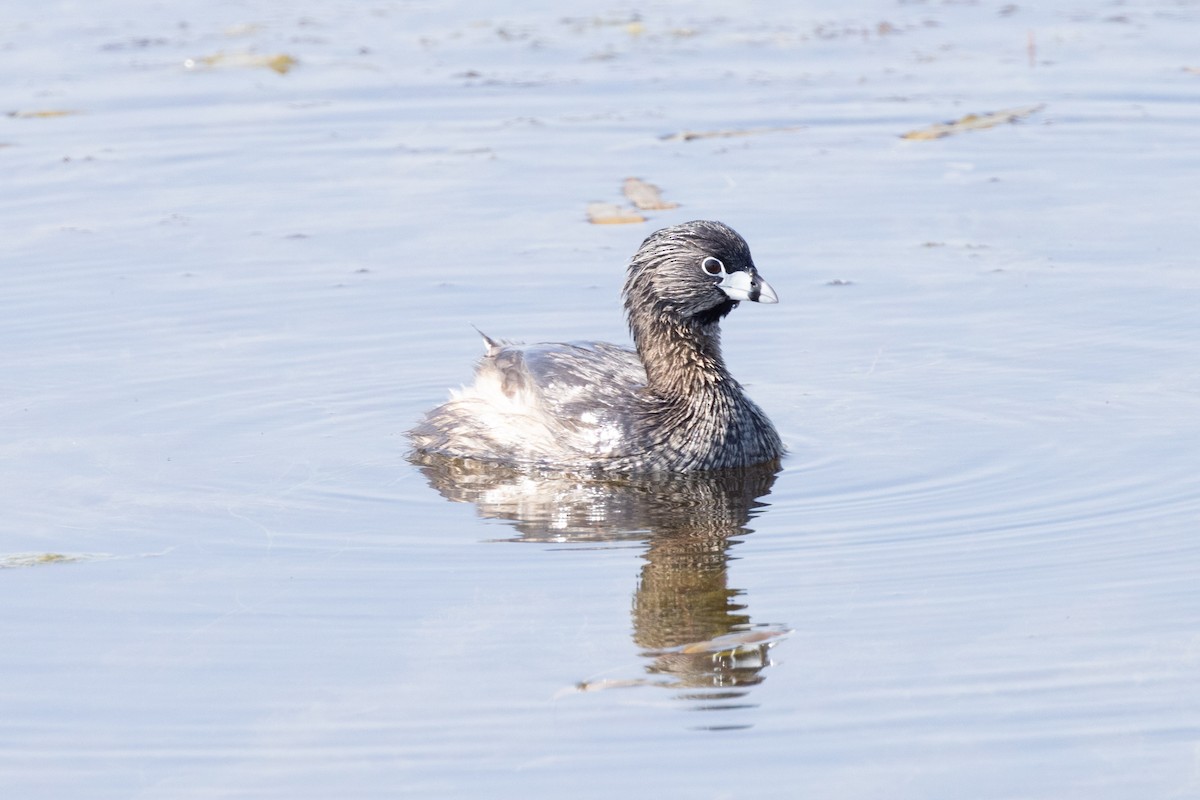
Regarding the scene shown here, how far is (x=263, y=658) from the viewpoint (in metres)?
6.46

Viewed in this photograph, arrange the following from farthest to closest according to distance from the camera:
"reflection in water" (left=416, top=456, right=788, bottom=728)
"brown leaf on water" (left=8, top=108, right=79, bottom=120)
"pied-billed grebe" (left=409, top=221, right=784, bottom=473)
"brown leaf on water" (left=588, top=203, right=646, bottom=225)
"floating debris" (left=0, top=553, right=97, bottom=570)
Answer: "brown leaf on water" (left=8, top=108, right=79, bottom=120) → "brown leaf on water" (left=588, top=203, right=646, bottom=225) → "pied-billed grebe" (left=409, top=221, right=784, bottom=473) → "floating debris" (left=0, top=553, right=97, bottom=570) → "reflection in water" (left=416, top=456, right=788, bottom=728)

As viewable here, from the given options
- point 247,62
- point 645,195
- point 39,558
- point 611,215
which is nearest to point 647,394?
point 39,558

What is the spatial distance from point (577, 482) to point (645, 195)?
4.57 m

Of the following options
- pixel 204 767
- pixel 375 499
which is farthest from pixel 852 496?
pixel 204 767

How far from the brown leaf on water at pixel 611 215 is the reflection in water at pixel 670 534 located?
12.6 feet

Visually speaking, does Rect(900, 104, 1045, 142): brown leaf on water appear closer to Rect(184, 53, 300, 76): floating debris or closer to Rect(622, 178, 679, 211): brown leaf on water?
Rect(622, 178, 679, 211): brown leaf on water

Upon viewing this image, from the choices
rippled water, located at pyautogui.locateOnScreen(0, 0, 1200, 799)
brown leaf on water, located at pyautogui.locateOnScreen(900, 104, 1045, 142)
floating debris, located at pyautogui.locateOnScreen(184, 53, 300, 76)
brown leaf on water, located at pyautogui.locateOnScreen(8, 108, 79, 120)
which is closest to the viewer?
rippled water, located at pyautogui.locateOnScreen(0, 0, 1200, 799)

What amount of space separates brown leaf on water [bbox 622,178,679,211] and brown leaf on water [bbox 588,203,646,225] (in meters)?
0.11

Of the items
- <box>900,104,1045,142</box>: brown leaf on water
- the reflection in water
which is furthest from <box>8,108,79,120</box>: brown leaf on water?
the reflection in water

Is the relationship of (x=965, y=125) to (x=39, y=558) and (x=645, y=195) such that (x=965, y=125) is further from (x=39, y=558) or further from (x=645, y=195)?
(x=39, y=558)

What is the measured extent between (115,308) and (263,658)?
539 cm

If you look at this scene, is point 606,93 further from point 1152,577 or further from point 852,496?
point 1152,577

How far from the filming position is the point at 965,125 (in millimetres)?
14586

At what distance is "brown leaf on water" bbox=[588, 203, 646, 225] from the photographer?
12.8 m
